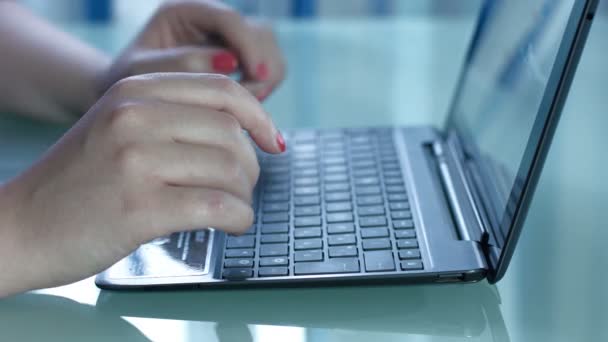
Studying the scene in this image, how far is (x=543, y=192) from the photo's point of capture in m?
0.73

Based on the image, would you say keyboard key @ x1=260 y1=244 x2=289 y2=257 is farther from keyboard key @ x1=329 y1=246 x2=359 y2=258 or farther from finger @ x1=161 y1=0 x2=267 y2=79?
finger @ x1=161 y1=0 x2=267 y2=79

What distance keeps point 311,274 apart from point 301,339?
0.14 ft

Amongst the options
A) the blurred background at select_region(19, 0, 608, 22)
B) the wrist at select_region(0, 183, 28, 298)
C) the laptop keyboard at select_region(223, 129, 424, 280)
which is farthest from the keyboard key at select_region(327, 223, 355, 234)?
the blurred background at select_region(19, 0, 608, 22)

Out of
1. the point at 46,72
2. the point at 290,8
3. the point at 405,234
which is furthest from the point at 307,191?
the point at 290,8

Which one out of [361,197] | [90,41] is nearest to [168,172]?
[361,197]

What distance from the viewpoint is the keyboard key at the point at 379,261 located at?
53 cm

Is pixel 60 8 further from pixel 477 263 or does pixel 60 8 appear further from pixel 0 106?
pixel 477 263

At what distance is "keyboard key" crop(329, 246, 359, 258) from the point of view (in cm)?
55

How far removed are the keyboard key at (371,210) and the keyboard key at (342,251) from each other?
0.07m

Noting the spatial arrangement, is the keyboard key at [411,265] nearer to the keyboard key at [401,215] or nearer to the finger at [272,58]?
the keyboard key at [401,215]

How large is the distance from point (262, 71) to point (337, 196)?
0.22 metres

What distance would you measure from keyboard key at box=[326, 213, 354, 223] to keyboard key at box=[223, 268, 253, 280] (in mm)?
93

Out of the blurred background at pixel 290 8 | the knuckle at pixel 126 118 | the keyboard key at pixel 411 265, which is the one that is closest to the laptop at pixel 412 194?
the keyboard key at pixel 411 265

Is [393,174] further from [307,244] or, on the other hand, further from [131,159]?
[131,159]
